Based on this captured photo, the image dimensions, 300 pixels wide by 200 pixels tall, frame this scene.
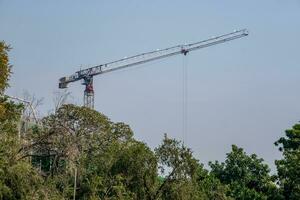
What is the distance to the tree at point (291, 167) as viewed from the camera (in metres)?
35.3

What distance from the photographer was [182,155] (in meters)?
31.0

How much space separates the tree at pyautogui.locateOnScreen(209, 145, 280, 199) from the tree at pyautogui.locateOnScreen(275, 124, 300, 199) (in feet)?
2.36

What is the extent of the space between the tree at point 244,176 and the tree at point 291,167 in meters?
0.72

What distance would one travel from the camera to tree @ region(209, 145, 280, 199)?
36.7 meters

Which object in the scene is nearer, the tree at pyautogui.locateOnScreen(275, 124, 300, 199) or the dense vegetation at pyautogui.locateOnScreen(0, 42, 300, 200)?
the dense vegetation at pyautogui.locateOnScreen(0, 42, 300, 200)

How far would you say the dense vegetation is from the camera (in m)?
25.3

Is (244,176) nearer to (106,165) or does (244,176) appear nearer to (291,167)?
(291,167)

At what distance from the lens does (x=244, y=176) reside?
38250 mm

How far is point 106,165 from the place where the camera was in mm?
30250

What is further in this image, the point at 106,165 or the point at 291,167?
the point at 291,167

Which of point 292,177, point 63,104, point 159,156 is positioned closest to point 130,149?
point 159,156

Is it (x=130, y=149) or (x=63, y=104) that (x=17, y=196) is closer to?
(x=130, y=149)

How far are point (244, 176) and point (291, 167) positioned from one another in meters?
3.49

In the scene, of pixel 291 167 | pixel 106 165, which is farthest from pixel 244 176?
pixel 106 165
